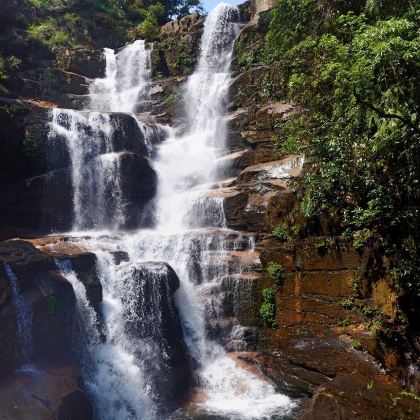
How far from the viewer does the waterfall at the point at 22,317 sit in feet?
41.0

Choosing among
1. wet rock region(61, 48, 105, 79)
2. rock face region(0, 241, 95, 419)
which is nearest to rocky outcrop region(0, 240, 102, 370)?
rock face region(0, 241, 95, 419)

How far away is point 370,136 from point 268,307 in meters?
6.84

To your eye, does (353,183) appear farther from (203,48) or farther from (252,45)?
(203,48)

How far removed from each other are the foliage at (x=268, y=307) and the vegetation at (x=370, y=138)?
317 centimetres

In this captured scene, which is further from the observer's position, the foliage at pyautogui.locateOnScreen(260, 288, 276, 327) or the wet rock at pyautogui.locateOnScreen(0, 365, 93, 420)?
the foliage at pyautogui.locateOnScreen(260, 288, 276, 327)

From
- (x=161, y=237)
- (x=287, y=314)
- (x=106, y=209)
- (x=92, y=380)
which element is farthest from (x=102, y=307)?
(x=106, y=209)

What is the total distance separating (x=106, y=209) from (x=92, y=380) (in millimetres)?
10864

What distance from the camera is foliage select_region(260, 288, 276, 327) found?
14969 millimetres

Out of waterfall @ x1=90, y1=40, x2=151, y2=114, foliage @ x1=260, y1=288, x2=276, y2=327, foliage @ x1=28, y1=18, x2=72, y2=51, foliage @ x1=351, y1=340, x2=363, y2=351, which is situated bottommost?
foliage @ x1=351, y1=340, x2=363, y2=351

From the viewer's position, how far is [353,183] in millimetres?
13477

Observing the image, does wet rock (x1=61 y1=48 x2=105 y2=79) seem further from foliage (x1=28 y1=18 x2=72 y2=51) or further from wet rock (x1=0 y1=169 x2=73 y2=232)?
wet rock (x1=0 y1=169 x2=73 y2=232)

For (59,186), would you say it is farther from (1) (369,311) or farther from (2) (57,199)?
(1) (369,311)

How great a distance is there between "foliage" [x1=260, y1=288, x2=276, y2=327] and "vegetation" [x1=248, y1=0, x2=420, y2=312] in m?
3.17

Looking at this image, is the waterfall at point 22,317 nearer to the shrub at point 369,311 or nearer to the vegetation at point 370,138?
the vegetation at point 370,138
